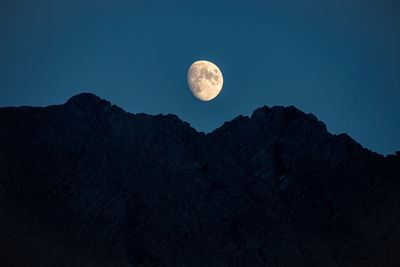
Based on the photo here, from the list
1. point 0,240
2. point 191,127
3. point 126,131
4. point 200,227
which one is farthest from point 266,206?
point 0,240

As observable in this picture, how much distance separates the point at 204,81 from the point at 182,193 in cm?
3208

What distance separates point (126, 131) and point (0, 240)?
79.4 feet

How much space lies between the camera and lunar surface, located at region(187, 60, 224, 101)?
77.2m

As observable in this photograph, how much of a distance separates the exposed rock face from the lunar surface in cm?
1688

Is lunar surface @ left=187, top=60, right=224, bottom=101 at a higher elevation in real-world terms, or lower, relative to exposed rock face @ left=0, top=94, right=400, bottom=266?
higher

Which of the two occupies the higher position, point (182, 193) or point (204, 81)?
point (204, 81)

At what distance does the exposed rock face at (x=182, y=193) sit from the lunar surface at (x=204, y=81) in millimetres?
16878

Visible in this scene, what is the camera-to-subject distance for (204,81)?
77625 millimetres

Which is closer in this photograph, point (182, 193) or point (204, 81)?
point (182, 193)

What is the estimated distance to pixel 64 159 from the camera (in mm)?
50469

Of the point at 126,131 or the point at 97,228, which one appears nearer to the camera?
the point at 97,228

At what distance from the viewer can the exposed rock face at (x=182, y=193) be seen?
4453cm

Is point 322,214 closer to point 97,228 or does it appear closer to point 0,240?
point 97,228

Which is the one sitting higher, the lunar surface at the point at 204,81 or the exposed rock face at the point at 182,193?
the lunar surface at the point at 204,81
